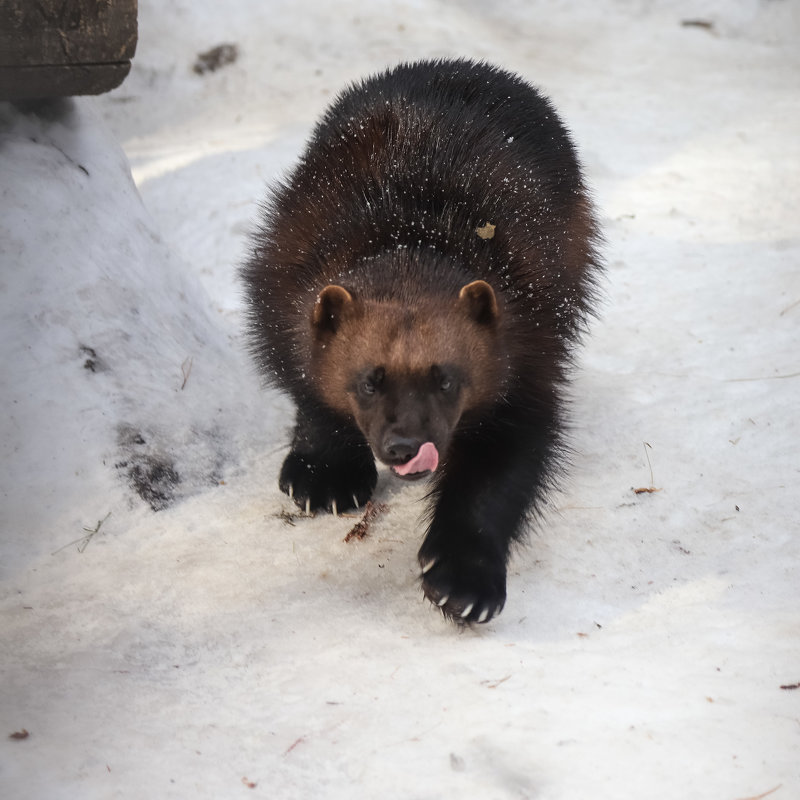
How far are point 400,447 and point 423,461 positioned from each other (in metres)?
0.07

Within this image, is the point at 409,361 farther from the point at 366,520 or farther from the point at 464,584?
the point at 366,520

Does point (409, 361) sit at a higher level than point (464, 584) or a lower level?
higher

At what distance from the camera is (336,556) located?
257cm

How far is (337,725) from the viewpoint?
1.84 meters

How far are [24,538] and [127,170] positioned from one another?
139cm

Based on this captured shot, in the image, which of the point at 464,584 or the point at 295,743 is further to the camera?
the point at 464,584

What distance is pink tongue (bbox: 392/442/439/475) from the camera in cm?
214

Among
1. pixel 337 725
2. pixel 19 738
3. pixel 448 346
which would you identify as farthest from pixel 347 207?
pixel 19 738

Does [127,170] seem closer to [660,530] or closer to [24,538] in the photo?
[24,538]

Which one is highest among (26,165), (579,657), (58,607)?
(26,165)

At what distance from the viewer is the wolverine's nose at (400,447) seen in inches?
82.9

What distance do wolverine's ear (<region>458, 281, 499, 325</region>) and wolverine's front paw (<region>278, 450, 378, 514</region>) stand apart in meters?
0.72

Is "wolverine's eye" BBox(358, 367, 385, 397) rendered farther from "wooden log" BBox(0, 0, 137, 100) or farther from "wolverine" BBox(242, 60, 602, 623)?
"wooden log" BBox(0, 0, 137, 100)

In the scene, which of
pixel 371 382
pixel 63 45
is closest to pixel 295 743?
pixel 371 382
